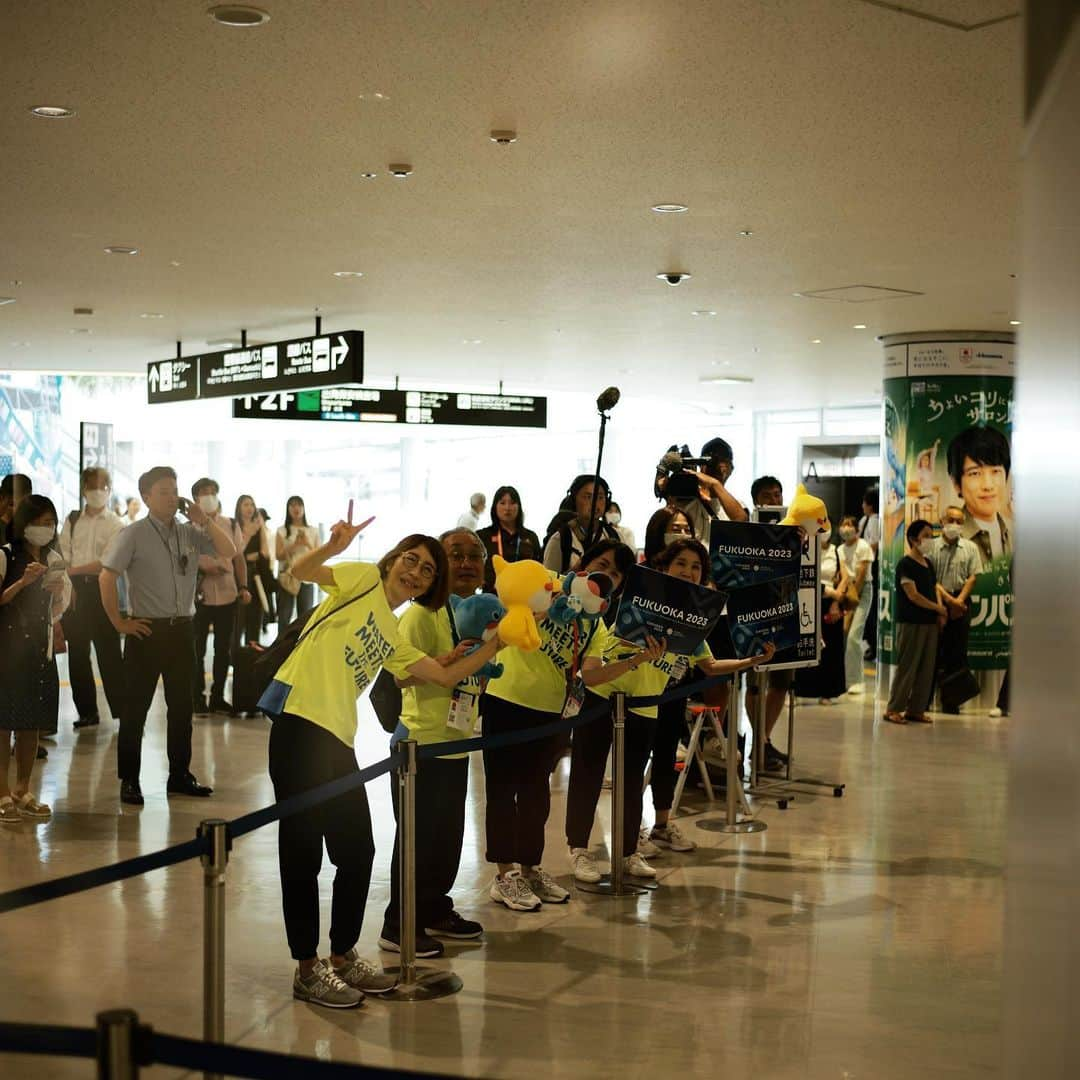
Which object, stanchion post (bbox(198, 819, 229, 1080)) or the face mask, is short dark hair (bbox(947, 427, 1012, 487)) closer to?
the face mask

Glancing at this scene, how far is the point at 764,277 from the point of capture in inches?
383

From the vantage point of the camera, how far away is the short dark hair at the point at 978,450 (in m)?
12.5

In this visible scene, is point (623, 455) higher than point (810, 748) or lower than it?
higher

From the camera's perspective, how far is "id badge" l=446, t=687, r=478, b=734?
197 inches

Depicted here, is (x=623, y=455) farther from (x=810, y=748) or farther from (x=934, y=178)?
(x=934, y=178)

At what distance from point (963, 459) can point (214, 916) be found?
10.3 metres

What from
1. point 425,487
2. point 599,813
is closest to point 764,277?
point 599,813

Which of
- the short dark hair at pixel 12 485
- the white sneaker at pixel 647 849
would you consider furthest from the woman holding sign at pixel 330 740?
the short dark hair at pixel 12 485

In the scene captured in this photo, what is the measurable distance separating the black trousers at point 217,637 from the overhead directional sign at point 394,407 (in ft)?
13.8

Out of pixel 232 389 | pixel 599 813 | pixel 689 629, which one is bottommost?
pixel 599 813

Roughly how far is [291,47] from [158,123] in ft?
4.26

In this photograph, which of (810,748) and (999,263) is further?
(810,748)

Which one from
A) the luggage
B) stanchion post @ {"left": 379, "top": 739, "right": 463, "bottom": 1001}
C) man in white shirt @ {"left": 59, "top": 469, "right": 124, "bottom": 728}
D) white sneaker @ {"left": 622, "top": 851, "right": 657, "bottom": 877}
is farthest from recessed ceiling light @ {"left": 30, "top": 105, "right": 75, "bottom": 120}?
the luggage

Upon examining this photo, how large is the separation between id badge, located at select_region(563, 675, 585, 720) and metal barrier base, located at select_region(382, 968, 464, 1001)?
1.25m
